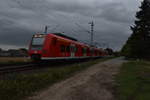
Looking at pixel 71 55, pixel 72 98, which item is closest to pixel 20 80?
pixel 72 98

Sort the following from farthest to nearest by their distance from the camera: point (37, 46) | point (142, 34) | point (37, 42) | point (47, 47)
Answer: point (142, 34) < point (37, 42) < point (37, 46) < point (47, 47)

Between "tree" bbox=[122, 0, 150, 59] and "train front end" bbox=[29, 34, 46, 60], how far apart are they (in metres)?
28.0

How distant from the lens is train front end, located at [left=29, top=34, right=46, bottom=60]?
17766 millimetres

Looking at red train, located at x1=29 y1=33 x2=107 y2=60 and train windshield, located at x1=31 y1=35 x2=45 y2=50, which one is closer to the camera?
red train, located at x1=29 y1=33 x2=107 y2=60

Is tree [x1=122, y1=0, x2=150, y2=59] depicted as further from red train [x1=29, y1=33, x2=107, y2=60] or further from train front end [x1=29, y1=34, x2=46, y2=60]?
train front end [x1=29, y1=34, x2=46, y2=60]

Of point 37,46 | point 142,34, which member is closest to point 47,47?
point 37,46

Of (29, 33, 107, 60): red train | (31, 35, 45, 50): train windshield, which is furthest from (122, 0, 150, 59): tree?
(31, 35, 45, 50): train windshield

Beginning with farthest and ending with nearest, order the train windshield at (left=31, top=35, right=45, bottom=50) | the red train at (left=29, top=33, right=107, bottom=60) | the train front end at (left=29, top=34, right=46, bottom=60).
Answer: the train windshield at (left=31, top=35, right=45, bottom=50) < the train front end at (left=29, top=34, right=46, bottom=60) < the red train at (left=29, top=33, right=107, bottom=60)

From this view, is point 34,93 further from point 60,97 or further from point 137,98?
point 137,98

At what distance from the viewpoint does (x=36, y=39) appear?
734 inches

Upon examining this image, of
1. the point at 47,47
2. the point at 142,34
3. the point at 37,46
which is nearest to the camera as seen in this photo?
the point at 47,47

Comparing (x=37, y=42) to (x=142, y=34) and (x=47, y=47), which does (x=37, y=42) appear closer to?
(x=47, y=47)

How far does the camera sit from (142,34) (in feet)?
140

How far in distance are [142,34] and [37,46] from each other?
31.0 meters
